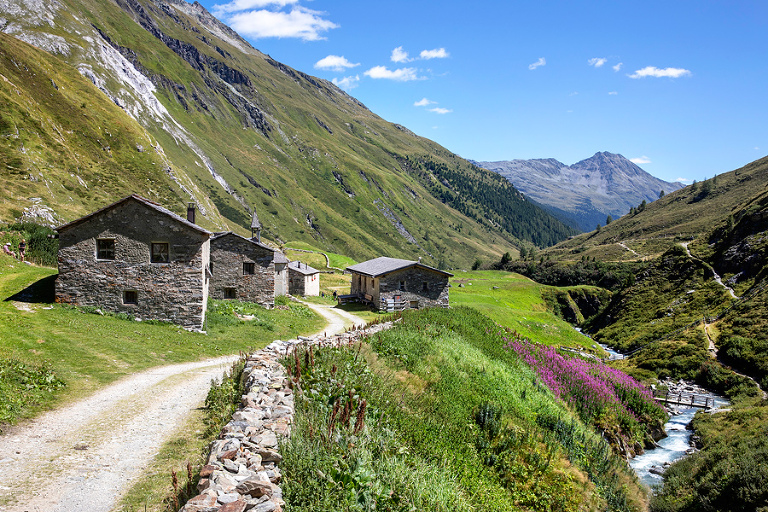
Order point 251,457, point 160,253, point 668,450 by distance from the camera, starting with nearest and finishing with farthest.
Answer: point 251,457 < point 160,253 < point 668,450

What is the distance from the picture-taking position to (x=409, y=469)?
8844 mm

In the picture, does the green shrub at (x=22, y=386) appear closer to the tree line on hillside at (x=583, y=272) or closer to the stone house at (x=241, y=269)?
the stone house at (x=241, y=269)

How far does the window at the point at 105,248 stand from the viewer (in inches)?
1050

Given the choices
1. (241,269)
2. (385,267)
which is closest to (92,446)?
(241,269)

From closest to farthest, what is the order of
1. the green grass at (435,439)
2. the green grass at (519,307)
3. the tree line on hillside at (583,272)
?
1. the green grass at (435,439)
2. the green grass at (519,307)
3. the tree line on hillside at (583,272)

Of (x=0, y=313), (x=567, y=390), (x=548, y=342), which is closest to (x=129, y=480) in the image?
(x=0, y=313)

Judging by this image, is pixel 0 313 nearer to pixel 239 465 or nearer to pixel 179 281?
pixel 179 281

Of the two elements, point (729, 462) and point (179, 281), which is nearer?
point (729, 462)

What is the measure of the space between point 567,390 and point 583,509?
457 inches

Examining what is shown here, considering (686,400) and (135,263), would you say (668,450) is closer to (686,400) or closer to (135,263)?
(686,400)

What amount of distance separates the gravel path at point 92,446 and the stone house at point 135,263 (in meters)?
11.0

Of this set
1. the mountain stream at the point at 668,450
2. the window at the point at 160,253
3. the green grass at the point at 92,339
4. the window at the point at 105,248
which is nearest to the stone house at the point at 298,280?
the green grass at the point at 92,339

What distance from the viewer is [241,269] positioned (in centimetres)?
4075

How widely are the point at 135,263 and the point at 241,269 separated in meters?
14.1
